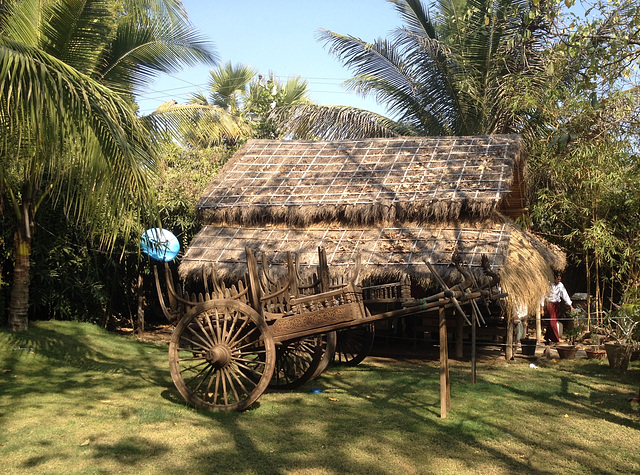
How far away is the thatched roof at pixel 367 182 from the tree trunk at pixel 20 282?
10.5 ft

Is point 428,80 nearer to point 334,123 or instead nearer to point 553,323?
point 334,123

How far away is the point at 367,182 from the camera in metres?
11.4

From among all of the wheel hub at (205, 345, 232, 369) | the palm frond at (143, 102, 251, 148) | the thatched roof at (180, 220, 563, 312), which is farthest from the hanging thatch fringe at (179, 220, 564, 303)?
the wheel hub at (205, 345, 232, 369)

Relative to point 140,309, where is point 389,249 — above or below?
above

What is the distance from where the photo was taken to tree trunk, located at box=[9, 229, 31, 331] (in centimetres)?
947

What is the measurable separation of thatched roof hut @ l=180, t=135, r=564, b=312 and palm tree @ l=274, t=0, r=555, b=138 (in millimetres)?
4597

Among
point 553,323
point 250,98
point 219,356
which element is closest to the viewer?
point 219,356

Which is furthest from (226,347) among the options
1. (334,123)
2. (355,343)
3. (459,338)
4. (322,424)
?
(334,123)

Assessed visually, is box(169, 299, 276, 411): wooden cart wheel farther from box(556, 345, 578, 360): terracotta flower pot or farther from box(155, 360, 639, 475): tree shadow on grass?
box(556, 345, 578, 360): terracotta flower pot

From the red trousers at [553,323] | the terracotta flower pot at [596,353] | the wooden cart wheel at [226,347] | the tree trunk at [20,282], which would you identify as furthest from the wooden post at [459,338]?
the tree trunk at [20,282]

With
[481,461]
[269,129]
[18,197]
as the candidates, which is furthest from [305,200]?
[269,129]

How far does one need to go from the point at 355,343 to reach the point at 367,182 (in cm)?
328

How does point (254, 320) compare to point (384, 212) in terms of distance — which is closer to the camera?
point (254, 320)

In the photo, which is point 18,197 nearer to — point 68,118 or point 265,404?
point 68,118
